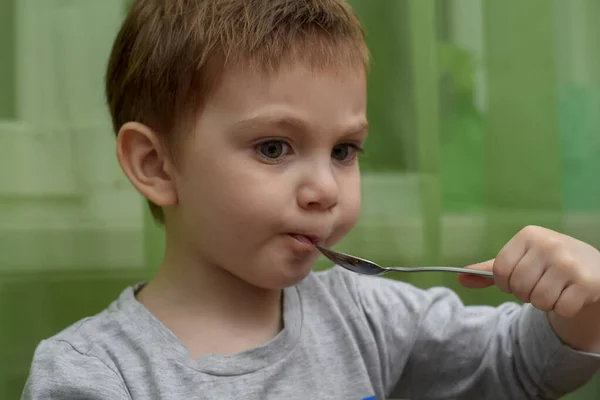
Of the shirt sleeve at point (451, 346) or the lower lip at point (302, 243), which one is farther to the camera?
the shirt sleeve at point (451, 346)

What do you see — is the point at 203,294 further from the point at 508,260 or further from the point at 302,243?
the point at 508,260

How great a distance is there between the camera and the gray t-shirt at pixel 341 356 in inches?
28.4

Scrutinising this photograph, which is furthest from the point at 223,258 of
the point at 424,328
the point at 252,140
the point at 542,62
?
the point at 542,62

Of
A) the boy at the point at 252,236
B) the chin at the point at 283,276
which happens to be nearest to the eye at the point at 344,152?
the boy at the point at 252,236

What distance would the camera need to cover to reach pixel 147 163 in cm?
80

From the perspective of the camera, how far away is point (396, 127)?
1.03m

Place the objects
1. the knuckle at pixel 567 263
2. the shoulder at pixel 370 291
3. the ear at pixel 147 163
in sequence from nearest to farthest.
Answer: the knuckle at pixel 567 263 → the ear at pixel 147 163 → the shoulder at pixel 370 291

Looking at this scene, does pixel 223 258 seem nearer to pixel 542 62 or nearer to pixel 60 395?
pixel 60 395

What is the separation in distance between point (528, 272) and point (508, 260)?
0.02 metres

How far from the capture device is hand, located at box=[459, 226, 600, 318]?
2.22 feet

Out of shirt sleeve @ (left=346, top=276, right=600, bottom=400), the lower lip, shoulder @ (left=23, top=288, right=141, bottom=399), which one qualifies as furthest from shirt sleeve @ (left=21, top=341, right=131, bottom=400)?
shirt sleeve @ (left=346, top=276, right=600, bottom=400)

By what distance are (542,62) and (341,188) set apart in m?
0.43

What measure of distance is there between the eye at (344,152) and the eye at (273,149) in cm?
6

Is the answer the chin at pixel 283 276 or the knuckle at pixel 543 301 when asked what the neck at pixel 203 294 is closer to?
the chin at pixel 283 276
